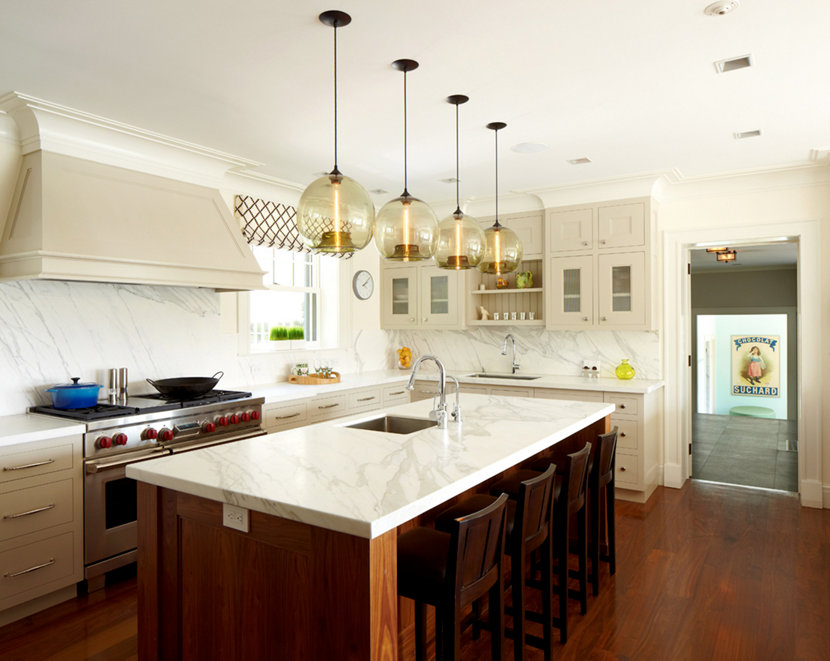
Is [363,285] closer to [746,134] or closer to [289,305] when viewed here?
[289,305]

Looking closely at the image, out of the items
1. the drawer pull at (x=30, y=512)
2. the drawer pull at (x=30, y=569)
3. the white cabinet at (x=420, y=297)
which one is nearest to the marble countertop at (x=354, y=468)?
the drawer pull at (x=30, y=512)

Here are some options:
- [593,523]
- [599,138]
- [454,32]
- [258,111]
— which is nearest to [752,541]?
[593,523]

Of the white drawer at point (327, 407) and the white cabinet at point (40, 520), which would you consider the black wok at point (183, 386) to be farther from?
the white drawer at point (327, 407)

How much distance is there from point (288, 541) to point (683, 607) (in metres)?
2.21

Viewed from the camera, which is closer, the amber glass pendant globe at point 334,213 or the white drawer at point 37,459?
the amber glass pendant globe at point 334,213

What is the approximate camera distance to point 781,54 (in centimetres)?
263

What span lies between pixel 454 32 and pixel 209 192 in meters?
2.28

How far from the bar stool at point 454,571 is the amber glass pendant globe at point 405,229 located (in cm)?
119

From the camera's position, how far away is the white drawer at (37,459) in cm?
277

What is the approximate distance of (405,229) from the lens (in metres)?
2.56

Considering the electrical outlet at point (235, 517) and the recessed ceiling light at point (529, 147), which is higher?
the recessed ceiling light at point (529, 147)

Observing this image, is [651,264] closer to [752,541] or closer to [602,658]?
[752,541]

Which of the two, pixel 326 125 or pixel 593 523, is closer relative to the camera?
pixel 593 523

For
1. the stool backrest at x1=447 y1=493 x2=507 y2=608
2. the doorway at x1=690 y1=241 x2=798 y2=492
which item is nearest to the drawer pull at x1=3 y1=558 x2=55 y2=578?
the stool backrest at x1=447 y1=493 x2=507 y2=608
